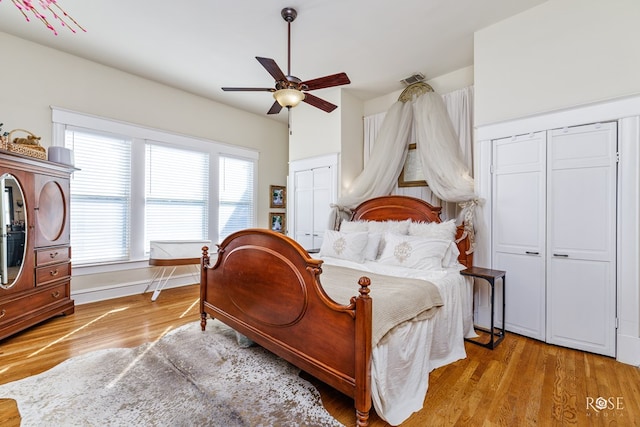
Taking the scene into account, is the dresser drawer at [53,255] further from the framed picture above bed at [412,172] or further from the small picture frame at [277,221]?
the framed picture above bed at [412,172]

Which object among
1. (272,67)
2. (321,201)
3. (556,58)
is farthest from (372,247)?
(556,58)

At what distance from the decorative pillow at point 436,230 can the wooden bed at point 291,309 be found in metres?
0.21

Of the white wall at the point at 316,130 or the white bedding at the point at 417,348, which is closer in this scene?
the white bedding at the point at 417,348

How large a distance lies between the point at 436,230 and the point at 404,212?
2.13ft

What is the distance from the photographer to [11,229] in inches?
108

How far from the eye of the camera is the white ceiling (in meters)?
2.77

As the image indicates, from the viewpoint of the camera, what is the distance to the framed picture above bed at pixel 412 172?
3912 millimetres

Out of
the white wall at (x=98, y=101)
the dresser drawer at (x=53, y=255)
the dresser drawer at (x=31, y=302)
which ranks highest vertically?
the white wall at (x=98, y=101)

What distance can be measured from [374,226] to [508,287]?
1.51 meters

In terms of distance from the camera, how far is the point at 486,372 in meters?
2.23

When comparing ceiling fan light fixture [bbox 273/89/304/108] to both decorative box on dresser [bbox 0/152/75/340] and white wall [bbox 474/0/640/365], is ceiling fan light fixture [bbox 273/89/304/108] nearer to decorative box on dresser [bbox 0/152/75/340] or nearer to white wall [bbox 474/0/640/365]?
white wall [bbox 474/0/640/365]

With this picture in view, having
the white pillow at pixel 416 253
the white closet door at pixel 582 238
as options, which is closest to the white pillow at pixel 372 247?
the white pillow at pixel 416 253

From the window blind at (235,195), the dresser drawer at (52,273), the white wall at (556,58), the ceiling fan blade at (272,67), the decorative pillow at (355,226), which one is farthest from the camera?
the window blind at (235,195)

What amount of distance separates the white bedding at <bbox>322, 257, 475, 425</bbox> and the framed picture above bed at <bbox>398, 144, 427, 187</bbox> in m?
1.37
